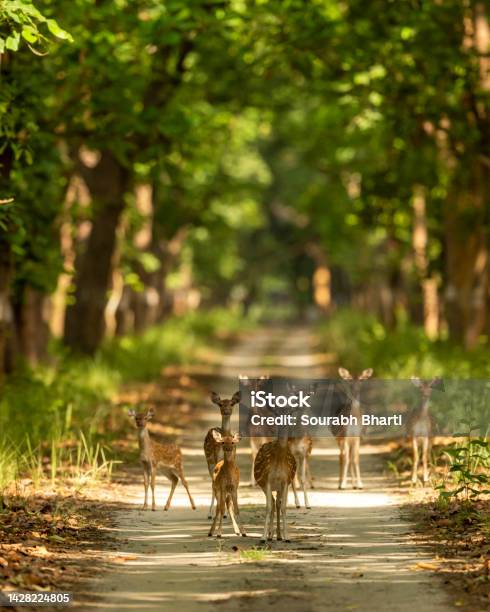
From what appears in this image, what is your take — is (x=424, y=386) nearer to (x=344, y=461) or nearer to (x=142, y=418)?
(x=344, y=461)

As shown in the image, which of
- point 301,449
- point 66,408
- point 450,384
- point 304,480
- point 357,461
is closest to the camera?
point 304,480

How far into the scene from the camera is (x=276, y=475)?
12359 mm

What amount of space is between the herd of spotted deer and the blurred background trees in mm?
3204

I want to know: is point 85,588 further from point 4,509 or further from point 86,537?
point 4,509

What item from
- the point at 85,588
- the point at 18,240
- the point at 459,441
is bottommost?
the point at 85,588

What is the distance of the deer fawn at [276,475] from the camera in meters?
12.3

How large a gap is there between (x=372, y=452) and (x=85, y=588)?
10.3 m

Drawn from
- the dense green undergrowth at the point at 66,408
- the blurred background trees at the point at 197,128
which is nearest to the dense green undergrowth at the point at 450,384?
the blurred background trees at the point at 197,128

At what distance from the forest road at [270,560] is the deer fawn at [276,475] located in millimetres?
196

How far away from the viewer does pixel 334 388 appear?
93.2 ft

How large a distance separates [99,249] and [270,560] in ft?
63.2

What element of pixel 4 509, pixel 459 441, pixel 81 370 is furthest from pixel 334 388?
pixel 4 509

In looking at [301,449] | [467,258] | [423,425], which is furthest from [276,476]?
[467,258]

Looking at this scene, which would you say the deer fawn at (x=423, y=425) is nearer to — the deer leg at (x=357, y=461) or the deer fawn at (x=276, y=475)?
the deer leg at (x=357, y=461)
